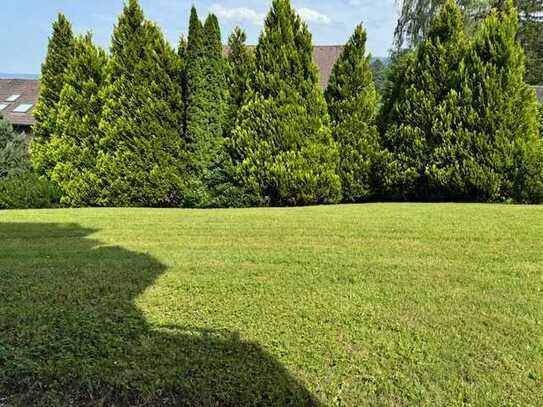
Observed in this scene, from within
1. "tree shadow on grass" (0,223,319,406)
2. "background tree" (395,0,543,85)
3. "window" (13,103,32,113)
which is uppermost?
"background tree" (395,0,543,85)

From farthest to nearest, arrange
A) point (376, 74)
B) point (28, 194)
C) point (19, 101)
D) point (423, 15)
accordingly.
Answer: point (19, 101) → point (376, 74) → point (423, 15) → point (28, 194)

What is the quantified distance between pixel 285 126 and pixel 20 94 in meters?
20.3

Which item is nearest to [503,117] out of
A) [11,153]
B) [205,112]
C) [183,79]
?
[205,112]

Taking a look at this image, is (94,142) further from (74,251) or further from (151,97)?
(74,251)

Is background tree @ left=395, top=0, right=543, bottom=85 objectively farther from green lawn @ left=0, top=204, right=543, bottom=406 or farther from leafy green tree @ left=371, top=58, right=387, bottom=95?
green lawn @ left=0, top=204, right=543, bottom=406

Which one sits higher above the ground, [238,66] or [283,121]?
[238,66]

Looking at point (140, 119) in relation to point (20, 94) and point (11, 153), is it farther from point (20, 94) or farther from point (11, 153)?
point (20, 94)

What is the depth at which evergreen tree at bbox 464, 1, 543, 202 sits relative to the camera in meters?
7.63

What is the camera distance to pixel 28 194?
9.10 m

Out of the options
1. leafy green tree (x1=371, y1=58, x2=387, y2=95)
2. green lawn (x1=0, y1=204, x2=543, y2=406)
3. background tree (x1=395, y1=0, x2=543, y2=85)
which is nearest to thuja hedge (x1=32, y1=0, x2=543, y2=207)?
leafy green tree (x1=371, y1=58, x2=387, y2=95)

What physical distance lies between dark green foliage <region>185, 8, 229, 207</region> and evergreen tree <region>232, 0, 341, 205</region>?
0.71 meters

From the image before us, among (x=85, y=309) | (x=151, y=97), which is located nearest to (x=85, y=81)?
(x=151, y=97)

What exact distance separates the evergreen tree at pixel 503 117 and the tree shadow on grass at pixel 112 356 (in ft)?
21.9

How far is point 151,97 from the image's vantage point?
353 inches
